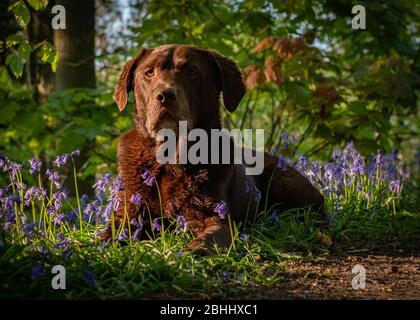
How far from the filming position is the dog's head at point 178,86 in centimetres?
429

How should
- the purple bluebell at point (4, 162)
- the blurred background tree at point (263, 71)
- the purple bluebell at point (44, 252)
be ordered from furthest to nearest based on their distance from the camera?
the blurred background tree at point (263, 71) → the purple bluebell at point (4, 162) → the purple bluebell at point (44, 252)

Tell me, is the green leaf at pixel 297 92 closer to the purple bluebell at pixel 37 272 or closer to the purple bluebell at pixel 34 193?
the purple bluebell at pixel 34 193

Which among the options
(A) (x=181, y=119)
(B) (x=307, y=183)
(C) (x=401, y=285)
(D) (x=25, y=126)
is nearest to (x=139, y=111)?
(A) (x=181, y=119)

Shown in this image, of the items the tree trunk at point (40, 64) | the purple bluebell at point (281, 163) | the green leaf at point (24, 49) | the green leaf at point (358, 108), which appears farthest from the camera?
the tree trunk at point (40, 64)

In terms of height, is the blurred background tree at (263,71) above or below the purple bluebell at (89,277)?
above

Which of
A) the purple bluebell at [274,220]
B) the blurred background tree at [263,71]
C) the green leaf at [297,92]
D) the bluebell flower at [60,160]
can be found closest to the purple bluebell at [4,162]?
the bluebell flower at [60,160]

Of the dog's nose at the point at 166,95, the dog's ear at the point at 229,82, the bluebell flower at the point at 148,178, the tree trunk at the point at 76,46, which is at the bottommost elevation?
the bluebell flower at the point at 148,178

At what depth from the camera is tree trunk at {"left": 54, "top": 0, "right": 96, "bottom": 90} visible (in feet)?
24.0

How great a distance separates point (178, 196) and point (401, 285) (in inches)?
65.8

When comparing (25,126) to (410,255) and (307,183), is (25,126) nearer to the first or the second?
(307,183)

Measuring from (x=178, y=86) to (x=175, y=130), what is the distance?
33 cm

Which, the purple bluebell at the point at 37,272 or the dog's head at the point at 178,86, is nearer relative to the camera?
the purple bluebell at the point at 37,272

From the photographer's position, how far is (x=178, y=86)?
14.2 ft

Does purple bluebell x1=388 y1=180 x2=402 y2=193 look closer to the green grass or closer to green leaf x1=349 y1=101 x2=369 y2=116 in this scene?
green leaf x1=349 y1=101 x2=369 y2=116
